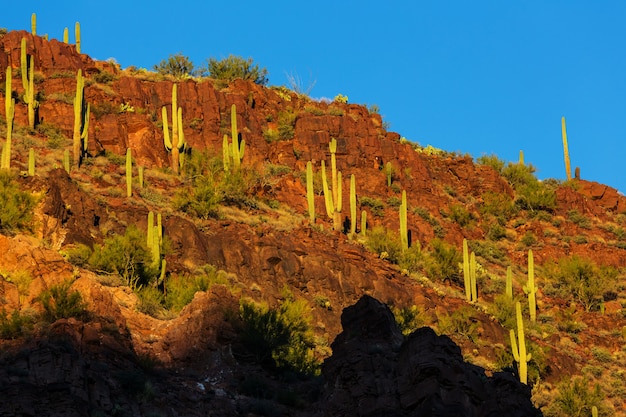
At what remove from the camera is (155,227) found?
129 ft

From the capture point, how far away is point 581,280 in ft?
179

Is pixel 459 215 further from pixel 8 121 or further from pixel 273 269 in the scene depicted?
pixel 8 121

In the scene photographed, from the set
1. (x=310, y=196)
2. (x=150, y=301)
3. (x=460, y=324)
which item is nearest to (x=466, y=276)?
(x=460, y=324)

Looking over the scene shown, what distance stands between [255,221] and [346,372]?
2352cm

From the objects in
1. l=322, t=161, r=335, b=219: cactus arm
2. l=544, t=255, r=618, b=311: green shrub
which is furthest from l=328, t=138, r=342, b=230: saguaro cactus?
l=544, t=255, r=618, b=311: green shrub

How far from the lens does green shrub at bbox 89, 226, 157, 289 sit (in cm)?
3709

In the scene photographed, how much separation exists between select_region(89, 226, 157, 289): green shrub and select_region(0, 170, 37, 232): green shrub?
227 centimetres

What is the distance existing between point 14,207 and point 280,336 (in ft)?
29.3

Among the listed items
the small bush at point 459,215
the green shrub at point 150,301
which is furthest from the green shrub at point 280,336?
the small bush at point 459,215

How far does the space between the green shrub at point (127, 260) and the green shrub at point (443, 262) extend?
1560cm

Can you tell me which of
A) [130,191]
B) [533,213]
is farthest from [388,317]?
[533,213]

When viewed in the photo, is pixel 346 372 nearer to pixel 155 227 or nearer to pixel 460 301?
pixel 155 227

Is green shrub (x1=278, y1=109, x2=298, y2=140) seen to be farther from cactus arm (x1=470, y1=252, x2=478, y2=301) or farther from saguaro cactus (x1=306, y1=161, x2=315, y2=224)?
cactus arm (x1=470, y1=252, x2=478, y2=301)

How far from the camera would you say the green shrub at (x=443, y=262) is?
50.7 metres
